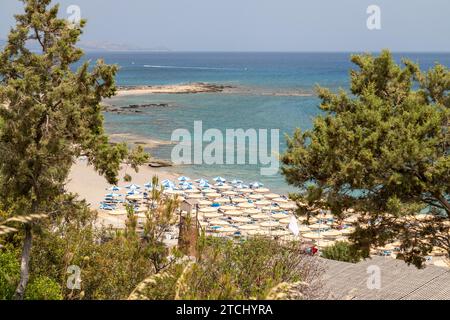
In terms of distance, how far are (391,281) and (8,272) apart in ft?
31.0

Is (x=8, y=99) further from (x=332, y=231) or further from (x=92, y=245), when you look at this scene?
(x=332, y=231)

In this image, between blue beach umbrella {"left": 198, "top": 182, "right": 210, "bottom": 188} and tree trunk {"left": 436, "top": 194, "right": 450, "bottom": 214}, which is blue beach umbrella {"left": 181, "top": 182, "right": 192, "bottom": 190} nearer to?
blue beach umbrella {"left": 198, "top": 182, "right": 210, "bottom": 188}

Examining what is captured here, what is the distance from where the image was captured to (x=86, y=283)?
9828mm

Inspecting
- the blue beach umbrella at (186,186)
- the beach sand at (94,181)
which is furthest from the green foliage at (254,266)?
the beach sand at (94,181)

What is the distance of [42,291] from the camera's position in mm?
8477

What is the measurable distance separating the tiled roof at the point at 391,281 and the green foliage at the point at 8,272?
6891 millimetres

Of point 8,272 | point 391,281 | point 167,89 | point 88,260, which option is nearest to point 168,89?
point 167,89

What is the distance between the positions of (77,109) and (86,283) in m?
3.21

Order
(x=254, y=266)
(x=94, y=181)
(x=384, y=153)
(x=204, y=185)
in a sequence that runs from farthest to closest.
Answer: (x=94, y=181), (x=204, y=185), (x=254, y=266), (x=384, y=153)

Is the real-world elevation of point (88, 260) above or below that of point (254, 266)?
below

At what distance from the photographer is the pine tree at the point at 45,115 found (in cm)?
909

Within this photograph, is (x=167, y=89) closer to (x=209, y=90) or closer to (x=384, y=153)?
(x=209, y=90)

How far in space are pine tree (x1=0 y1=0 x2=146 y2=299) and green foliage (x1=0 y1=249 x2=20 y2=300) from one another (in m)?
0.59

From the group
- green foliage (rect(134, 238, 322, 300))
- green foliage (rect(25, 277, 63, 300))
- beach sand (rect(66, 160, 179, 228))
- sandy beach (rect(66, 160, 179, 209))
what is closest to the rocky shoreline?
beach sand (rect(66, 160, 179, 228))
